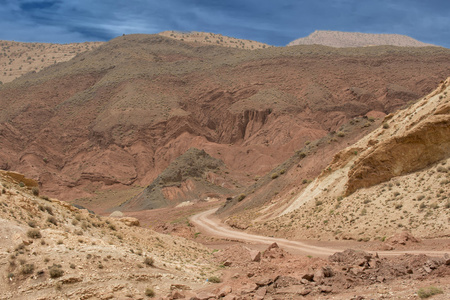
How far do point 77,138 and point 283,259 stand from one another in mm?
80061

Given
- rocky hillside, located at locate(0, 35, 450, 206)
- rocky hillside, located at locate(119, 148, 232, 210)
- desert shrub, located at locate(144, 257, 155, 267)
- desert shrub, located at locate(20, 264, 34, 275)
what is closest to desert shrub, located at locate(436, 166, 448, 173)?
desert shrub, located at locate(144, 257, 155, 267)

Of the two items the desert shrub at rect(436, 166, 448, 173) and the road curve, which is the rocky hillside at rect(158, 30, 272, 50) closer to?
the road curve

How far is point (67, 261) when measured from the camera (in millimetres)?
13336

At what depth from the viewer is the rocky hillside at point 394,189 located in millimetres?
20528

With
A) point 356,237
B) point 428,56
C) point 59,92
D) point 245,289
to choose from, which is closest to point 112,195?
point 59,92

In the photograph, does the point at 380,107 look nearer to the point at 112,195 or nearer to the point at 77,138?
the point at 112,195

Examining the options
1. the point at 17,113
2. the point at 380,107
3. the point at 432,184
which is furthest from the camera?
the point at 17,113

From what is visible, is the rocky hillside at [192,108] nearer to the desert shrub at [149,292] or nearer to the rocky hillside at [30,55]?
the desert shrub at [149,292]

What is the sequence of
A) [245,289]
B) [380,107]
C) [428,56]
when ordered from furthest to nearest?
[428,56] → [380,107] → [245,289]

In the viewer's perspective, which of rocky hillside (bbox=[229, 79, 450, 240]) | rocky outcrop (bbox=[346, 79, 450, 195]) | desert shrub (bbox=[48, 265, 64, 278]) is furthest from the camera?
rocky outcrop (bbox=[346, 79, 450, 195])

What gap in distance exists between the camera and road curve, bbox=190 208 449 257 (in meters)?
17.1

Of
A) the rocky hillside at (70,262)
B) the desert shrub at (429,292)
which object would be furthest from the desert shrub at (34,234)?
the desert shrub at (429,292)

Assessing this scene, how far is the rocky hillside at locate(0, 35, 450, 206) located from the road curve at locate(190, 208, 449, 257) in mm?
23163

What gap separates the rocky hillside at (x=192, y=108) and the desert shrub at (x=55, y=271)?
54.3 metres
